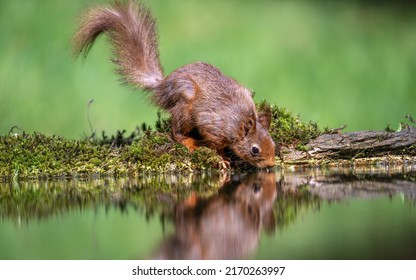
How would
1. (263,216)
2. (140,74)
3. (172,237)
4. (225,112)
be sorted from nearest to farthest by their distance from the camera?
1. (172,237)
2. (263,216)
3. (225,112)
4. (140,74)

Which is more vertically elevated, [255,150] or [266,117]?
[266,117]

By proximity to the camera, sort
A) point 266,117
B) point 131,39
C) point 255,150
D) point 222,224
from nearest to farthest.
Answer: point 222,224 → point 255,150 → point 266,117 → point 131,39

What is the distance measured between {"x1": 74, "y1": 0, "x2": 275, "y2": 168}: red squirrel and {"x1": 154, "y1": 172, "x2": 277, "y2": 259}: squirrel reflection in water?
1.35m

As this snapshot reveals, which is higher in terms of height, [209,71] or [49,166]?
[209,71]

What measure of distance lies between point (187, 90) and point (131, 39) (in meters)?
0.91

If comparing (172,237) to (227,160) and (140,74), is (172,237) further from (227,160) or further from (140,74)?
(140,74)

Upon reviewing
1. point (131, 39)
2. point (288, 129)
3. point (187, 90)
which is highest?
point (131, 39)

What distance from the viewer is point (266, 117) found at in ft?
17.6

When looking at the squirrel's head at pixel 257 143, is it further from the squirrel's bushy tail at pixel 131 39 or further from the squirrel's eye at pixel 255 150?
the squirrel's bushy tail at pixel 131 39

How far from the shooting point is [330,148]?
521 centimetres

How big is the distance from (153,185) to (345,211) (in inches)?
58.4

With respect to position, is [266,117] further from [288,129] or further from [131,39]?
[131,39]

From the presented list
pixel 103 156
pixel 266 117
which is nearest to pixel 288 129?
pixel 266 117
